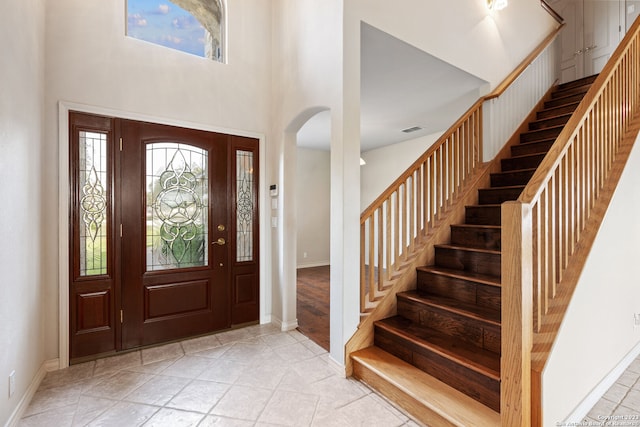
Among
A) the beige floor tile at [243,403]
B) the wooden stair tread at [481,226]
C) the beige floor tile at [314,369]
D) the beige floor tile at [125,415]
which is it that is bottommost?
the beige floor tile at [125,415]

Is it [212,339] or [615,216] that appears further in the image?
[212,339]

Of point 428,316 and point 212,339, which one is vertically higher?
point 428,316

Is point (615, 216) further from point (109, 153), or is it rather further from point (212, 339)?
point (109, 153)

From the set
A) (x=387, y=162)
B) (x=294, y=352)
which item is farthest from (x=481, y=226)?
(x=387, y=162)

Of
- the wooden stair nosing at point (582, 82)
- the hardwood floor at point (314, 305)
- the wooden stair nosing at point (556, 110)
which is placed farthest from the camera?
the wooden stair nosing at point (582, 82)

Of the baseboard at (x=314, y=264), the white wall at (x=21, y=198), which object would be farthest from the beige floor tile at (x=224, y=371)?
the baseboard at (x=314, y=264)

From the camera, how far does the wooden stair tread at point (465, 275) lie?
7.52 ft

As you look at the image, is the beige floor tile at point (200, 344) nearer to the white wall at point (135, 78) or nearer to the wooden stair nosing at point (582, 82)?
the white wall at point (135, 78)

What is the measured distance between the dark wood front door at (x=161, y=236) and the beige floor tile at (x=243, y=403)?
1.21 m

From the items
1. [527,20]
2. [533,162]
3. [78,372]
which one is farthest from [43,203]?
[527,20]

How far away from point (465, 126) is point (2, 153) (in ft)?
12.6

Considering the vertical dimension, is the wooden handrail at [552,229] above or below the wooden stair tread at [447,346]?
above

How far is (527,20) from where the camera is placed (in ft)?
13.0

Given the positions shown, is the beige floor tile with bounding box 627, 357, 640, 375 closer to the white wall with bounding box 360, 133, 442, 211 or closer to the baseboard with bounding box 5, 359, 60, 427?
the white wall with bounding box 360, 133, 442, 211
